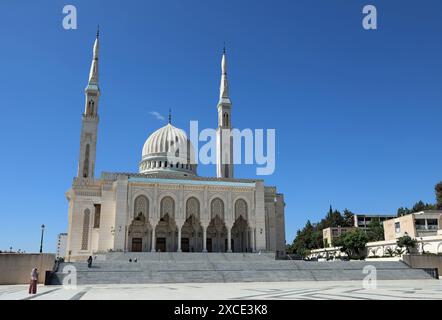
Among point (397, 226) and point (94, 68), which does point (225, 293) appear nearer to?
point (94, 68)

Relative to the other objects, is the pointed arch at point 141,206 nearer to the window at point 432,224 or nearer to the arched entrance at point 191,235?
the arched entrance at point 191,235

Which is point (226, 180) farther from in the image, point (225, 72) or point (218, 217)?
point (225, 72)

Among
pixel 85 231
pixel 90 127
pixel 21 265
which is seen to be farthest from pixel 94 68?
pixel 21 265

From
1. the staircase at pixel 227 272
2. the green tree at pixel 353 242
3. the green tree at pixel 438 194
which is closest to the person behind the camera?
the staircase at pixel 227 272

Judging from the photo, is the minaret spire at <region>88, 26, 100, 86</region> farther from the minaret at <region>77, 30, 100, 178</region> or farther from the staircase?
the staircase

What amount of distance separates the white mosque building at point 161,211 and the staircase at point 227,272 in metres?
7.71

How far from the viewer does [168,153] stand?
42.4 metres

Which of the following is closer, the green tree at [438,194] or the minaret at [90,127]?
the minaret at [90,127]

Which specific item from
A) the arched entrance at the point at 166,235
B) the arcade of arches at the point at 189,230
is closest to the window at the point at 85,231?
the arcade of arches at the point at 189,230

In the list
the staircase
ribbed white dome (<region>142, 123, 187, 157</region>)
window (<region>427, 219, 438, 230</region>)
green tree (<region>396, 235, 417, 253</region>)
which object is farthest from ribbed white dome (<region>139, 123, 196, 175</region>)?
window (<region>427, 219, 438, 230</region>)

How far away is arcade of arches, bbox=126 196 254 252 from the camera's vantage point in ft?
112

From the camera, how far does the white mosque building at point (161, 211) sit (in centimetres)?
3347

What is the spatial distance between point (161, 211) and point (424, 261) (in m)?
19.6
